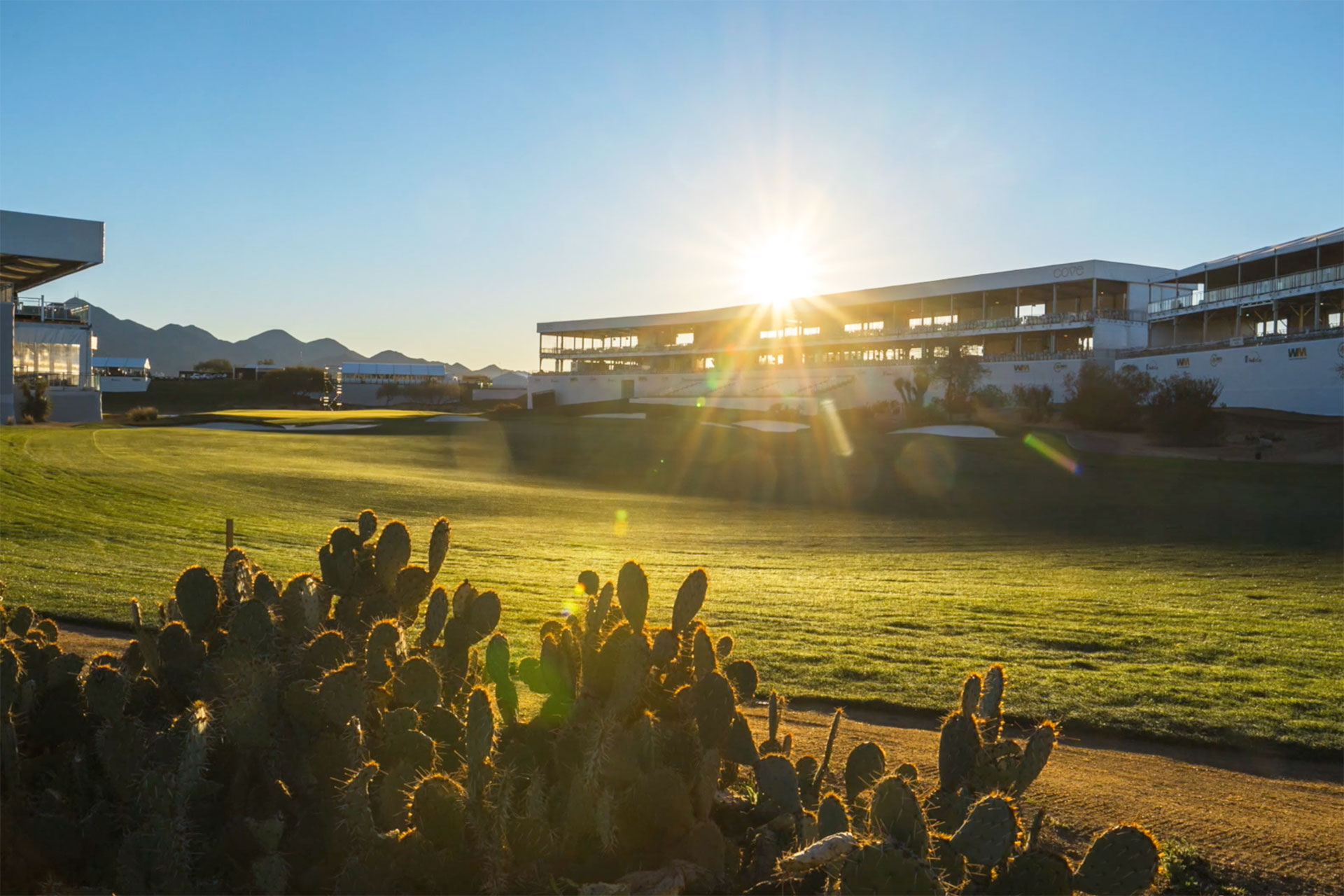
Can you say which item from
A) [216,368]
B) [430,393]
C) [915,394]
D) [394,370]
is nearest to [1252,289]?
[915,394]

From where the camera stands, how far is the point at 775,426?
52.9 metres

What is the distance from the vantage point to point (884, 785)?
314 centimetres

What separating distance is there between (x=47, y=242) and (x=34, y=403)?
7.34 meters

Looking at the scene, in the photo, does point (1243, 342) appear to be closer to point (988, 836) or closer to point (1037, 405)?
point (1037, 405)

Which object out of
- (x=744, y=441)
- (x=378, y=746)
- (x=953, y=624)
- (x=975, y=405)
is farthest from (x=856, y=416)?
(x=378, y=746)

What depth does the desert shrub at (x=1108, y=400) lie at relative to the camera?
48438 millimetres

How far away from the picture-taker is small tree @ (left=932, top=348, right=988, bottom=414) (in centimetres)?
5662

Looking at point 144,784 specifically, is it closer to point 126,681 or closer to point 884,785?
point 126,681

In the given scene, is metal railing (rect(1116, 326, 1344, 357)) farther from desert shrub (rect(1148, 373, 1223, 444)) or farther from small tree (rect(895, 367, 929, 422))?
small tree (rect(895, 367, 929, 422))

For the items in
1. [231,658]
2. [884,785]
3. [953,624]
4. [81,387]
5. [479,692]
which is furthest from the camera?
[81,387]

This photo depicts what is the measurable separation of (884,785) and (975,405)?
58528 millimetres

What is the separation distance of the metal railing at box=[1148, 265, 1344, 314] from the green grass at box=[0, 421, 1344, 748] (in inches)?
998

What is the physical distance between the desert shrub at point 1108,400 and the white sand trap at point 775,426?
1385 centimetres

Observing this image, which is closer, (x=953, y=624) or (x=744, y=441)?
(x=953, y=624)
